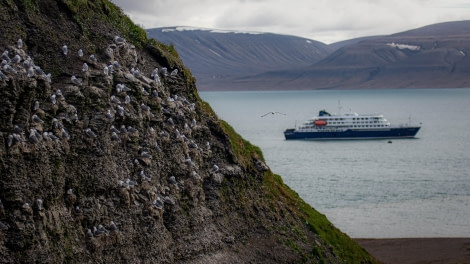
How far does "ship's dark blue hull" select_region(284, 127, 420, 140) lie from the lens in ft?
419

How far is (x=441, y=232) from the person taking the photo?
159 feet

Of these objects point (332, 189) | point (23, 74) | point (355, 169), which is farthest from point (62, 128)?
point (355, 169)

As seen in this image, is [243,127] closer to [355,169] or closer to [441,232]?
[355,169]

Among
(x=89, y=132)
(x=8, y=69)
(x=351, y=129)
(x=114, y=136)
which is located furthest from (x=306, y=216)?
(x=351, y=129)

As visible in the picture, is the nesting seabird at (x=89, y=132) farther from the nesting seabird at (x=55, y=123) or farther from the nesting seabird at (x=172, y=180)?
the nesting seabird at (x=172, y=180)

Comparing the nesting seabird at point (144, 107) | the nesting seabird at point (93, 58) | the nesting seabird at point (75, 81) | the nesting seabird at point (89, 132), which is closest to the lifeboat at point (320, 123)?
the nesting seabird at point (144, 107)

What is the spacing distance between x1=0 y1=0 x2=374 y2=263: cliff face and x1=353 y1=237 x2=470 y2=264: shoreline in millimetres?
16275

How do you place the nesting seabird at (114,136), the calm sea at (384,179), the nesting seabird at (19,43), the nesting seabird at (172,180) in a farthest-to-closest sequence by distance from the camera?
the calm sea at (384,179) → the nesting seabird at (172,180) → the nesting seabird at (114,136) → the nesting seabird at (19,43)

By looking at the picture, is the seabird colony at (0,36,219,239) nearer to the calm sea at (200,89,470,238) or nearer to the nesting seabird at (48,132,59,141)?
the nesting seabird at (48,132,59,141)

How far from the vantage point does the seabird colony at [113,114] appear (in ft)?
58.9

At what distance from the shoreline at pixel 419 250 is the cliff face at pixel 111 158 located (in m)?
16.3

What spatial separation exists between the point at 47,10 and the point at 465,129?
12586cm

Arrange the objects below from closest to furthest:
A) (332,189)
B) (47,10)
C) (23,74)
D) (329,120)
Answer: (23,74)
(47,10)
(332,189)
(329,120)

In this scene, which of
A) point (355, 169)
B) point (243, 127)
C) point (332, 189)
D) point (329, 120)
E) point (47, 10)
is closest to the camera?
point (47, 10)
